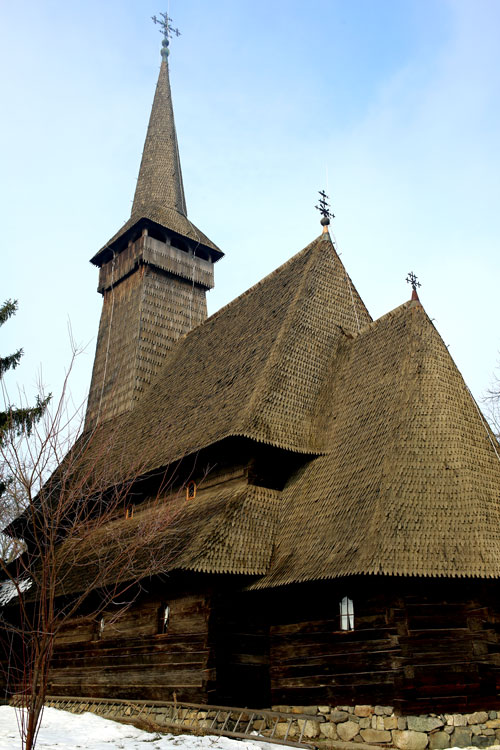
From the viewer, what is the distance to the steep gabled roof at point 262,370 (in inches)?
603

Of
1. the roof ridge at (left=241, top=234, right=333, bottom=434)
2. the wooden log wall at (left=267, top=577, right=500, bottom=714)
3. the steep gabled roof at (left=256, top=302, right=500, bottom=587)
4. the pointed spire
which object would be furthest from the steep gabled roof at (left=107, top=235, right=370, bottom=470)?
the pointed spire

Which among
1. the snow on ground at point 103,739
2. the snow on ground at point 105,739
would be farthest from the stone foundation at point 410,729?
the snow on ground at point 103,739

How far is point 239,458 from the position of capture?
15.1 metres

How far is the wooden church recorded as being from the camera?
432 inches

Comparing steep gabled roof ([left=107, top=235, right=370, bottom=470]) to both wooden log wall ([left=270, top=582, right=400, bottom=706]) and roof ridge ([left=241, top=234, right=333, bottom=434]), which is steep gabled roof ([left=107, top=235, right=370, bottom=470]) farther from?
wooden log wall ([left=270, top=582, right=400, bottom=706])

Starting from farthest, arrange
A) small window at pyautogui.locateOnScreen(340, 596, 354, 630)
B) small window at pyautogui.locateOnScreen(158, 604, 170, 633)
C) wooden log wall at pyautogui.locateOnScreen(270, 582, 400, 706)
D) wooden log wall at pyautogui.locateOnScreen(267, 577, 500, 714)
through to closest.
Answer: small window at pyautogui.locateOnScreen(158, 604, 170, 633) < small window at pyautogui.locateOnScreen(340, 596, 354, 630) < wooden log wall at pyautogui.locateOnScreen(270, 582, 400, 706) < wooden log wall at pyautogui.locateOnScreen(267, 577, 500, 714)

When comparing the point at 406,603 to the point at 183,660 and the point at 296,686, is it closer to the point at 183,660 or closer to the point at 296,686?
the point at 296,686

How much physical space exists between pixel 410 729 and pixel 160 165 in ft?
80.4

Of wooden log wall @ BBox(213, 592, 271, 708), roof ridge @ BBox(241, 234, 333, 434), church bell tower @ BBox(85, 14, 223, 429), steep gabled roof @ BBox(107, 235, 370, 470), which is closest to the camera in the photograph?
wooden log wall @ BBox(213, 592, 271, 708)

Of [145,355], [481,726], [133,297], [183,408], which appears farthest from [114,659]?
[133,297]

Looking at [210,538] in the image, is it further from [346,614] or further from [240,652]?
[346,614]

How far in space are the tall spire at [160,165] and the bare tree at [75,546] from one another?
33.9 feet

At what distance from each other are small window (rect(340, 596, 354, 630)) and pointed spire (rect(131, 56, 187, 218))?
18.2m

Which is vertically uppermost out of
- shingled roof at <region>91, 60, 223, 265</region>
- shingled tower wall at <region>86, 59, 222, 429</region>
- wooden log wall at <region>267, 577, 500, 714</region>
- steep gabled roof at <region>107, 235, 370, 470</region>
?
shingled roof at <region>91, 60, 223, 265</region>
